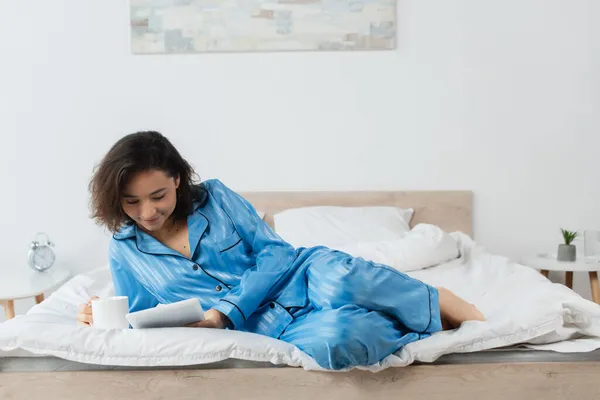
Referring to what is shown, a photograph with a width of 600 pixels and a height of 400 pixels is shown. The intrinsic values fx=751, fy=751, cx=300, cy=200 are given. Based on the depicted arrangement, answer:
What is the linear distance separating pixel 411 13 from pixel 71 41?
1.55m

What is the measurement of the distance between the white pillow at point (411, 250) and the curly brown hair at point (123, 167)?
3.54 feet

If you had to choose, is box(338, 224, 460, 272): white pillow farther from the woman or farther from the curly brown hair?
the curly brown hair

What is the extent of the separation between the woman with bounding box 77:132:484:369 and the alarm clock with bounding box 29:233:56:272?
154cm

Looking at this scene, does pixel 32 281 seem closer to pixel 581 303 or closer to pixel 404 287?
pixel 404 287

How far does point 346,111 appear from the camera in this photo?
3.40 metres

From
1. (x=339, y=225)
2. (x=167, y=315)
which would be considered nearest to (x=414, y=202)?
(x=339, y=225)

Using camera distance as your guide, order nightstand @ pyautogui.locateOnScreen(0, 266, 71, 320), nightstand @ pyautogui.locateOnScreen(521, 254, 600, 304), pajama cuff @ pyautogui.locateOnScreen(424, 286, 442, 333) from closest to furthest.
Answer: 1. pajama cuff @ pyautogui.locateOnScreen(424, 286, 442, 333)
2. nightstand @ pyautogui.locateOnScreen(0, 266, 71, 320)
3. nightstand @ pyautogui.locateOnScreen(521, 254, 600, 304)

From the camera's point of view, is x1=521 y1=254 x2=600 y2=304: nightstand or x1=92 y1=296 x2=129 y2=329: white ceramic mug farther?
x1=521 y1=254 x2=600 y2=304: nightstand

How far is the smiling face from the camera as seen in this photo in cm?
176

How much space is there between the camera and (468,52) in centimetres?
337

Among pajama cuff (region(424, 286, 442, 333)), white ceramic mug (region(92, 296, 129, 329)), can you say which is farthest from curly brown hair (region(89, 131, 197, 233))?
pajama cuff (region(424, 286, 442, 333))

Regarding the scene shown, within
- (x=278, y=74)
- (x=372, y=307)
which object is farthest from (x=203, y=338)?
(x=278, y=74)

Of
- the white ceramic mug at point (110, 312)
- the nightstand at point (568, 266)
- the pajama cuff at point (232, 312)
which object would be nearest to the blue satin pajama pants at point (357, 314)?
the pajama cuff at point (232, 312)

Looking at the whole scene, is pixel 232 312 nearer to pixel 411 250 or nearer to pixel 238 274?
pixel 238 274
